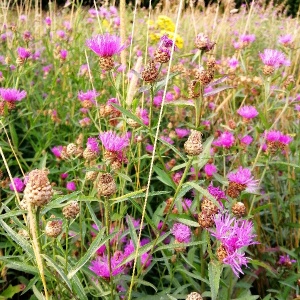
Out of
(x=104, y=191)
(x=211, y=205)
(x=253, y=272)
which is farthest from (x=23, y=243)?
(x=253, y=272)

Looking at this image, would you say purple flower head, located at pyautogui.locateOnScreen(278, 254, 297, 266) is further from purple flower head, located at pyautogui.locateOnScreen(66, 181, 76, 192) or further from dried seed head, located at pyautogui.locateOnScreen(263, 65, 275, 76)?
purple flower head, located at pyautogui.locateOnScreen(66, 181, 76, 192)

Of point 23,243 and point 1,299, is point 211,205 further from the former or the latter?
point 1,299

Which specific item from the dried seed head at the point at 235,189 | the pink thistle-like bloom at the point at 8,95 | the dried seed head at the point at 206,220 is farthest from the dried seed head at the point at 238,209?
the pink thistle-like bloom at the point at 8,95

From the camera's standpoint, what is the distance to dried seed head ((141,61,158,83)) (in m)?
1.06

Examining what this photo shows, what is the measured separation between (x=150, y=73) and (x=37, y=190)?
48 centimetres

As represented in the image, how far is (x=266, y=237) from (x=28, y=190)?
3.81 feet

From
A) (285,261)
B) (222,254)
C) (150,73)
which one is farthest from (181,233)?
(285,261)

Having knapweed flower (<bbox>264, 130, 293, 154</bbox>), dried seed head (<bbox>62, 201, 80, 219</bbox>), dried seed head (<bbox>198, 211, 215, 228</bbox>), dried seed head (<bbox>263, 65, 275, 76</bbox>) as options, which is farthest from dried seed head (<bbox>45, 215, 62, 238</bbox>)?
dried seed head (<bbox>263, 65, 275, 76</bbox>)

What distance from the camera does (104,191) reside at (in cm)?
91

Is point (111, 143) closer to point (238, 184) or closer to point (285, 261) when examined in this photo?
point (238, 184)

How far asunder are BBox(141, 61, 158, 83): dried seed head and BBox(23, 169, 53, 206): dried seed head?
1.43 ft

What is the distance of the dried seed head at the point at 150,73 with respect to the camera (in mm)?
1062

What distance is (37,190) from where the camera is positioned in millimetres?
715

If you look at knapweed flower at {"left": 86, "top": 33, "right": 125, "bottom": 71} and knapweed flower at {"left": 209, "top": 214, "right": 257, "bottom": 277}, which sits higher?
knapweed flower at {"left": 86, "top": 33, "right": 125, "bottom": 71}
